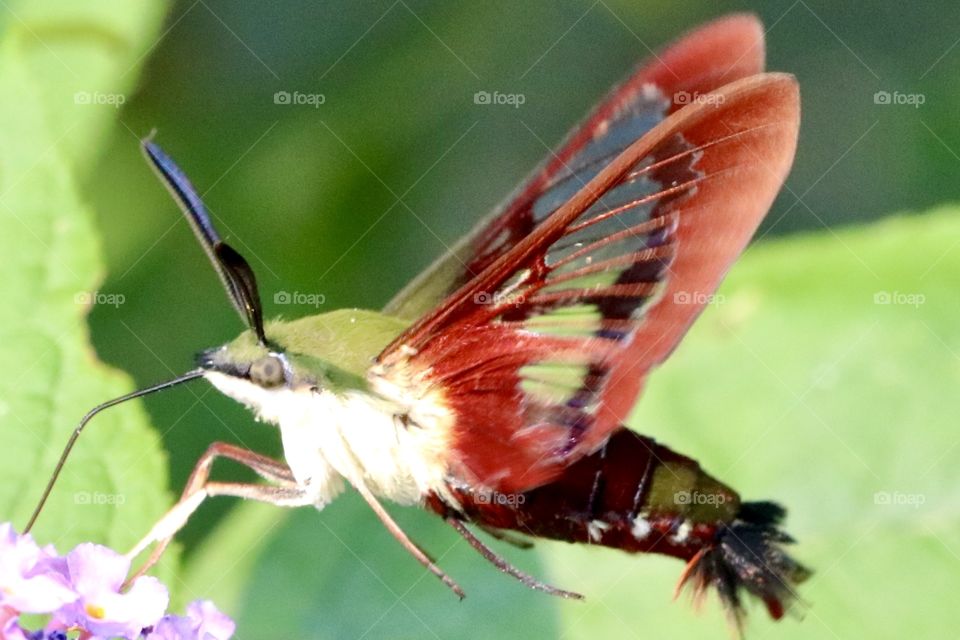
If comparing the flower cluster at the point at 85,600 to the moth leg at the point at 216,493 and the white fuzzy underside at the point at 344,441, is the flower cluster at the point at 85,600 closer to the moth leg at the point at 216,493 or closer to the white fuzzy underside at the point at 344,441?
the moth leg at the point at 216,493

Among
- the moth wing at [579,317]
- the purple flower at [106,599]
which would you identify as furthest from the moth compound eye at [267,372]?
the purple flower at [106,599]

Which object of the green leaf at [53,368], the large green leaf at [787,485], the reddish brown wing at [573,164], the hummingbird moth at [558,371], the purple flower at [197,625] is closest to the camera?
the purple flower at [197,625]

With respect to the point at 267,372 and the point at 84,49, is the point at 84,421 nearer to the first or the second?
the point at 267,372

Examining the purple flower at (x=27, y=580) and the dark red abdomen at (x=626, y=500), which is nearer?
the purple flower at (x=27, y=580)

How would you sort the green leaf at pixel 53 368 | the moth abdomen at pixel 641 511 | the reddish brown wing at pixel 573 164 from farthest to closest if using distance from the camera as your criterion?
the reddish brown wing at pixel 573 164, the moth abdomen at pixel 641 511, the green leaf at pixel 53 368

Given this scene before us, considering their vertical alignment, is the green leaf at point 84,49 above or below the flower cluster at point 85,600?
above

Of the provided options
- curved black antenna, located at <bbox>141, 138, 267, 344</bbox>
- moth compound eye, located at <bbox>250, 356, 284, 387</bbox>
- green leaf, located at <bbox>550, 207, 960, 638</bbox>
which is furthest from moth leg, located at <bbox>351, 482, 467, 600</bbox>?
green leaf, located at <bbox>550, 207, 960, 638</bbox>

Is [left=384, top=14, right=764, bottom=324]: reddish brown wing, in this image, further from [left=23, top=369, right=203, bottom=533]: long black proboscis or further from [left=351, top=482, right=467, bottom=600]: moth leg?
[left=23, top=369, right=203, bottom=533]: long black proboscis
